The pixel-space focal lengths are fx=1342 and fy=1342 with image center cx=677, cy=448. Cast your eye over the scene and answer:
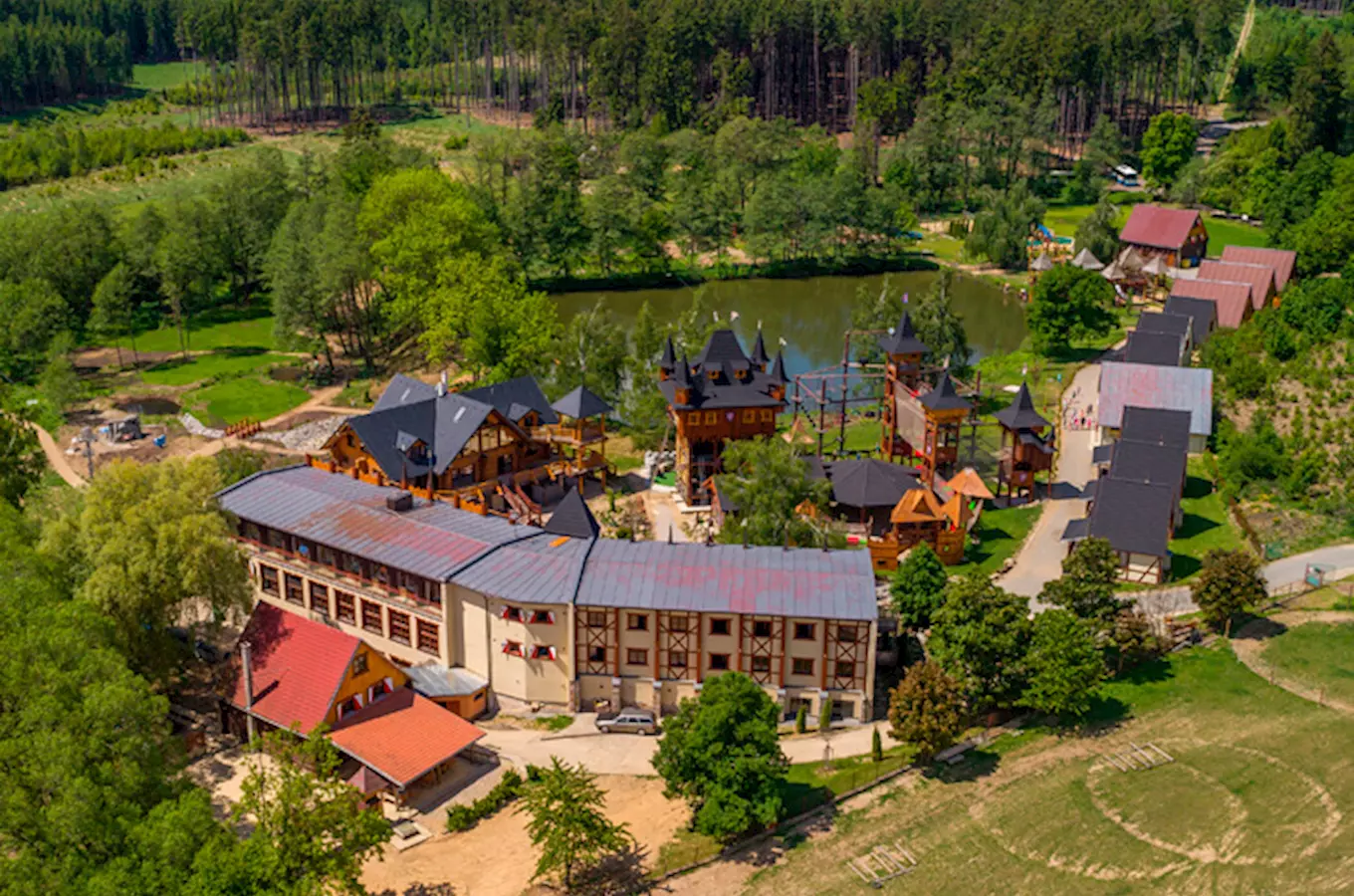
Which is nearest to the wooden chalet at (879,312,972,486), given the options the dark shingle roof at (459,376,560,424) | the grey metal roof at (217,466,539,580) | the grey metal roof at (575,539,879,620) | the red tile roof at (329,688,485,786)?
the grey metal roof at (575,539,879,620)

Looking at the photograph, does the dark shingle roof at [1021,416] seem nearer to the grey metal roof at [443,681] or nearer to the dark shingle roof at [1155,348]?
the dark shingle roof at [1155,348]

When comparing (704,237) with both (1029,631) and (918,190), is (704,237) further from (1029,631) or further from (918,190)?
(1029,631)

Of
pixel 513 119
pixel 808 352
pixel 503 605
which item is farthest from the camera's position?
pixel 513 119

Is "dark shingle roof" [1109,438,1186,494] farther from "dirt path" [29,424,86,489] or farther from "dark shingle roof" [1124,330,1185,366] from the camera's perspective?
"dirt path" [29,424,86,489]

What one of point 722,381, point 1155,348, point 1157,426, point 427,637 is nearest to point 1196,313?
point 1155,348

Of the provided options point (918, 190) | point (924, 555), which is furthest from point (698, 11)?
point (924, 555)

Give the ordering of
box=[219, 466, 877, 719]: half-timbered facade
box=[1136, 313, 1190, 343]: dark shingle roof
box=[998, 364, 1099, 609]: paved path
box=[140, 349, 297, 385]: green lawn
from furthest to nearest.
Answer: box=[140, 349, 297, 385]: green lawn, box=[1136, 313, 1190, 343]: dark shingle roof, box=[998, 364, 1099, 609]: paved path, box=[219, 466, 877, 719]: half-timbered facade
